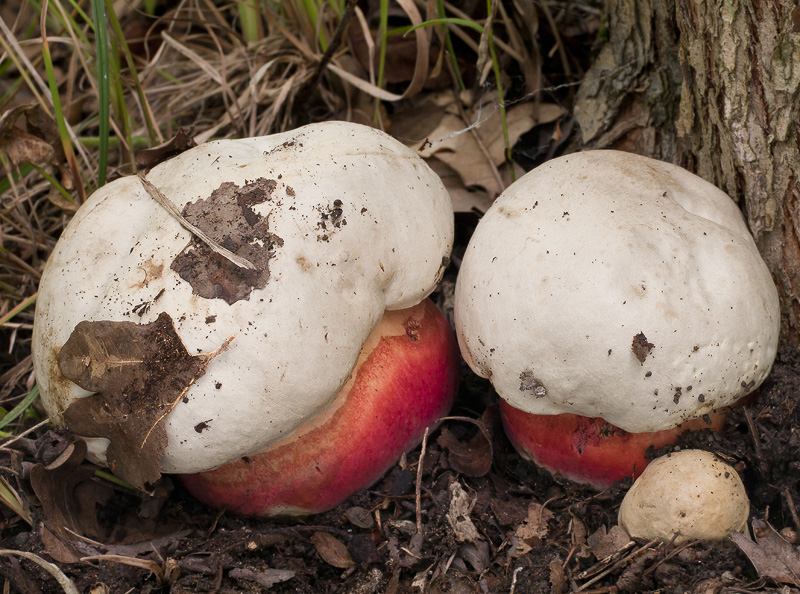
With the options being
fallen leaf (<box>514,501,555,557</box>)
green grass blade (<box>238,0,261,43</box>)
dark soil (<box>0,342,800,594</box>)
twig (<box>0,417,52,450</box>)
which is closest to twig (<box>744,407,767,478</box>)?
dark soil (<box>0,342,800,594</box>)

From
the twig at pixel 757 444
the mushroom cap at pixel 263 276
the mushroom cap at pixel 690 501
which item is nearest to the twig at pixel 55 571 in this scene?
the mushroom cap at pixel 263 276

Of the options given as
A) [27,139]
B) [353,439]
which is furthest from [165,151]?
[353,439]

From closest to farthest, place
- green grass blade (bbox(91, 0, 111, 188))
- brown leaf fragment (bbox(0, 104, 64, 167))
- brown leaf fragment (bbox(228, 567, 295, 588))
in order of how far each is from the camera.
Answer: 1. brown leaf fragment (bbox(228, 567, 295, 588))
2. green grass blade (bbox(91, 0, 111, 188))
3. brown leaf fragment (bbox(0, 104, 64, 167))

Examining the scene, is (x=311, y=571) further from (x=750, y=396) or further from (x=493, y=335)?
(x=750, y=396)

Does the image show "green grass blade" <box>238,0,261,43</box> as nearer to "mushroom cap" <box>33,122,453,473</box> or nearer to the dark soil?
"mushroom cap" <box>33,122,453,473</box>

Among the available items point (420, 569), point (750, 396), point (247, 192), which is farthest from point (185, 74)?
point (750, 396)

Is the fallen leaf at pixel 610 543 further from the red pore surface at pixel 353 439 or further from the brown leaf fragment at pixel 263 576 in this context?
the brown leaf fragment at pixel 263 576
